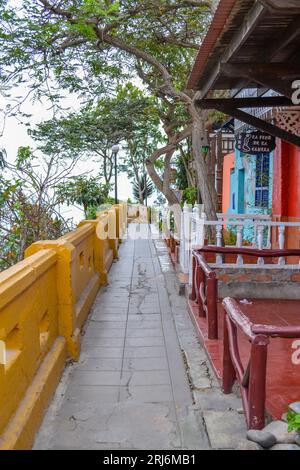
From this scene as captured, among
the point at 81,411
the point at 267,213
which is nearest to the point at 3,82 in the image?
the point at 267,213

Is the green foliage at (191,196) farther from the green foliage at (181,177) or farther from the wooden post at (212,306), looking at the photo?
the wooden post at (212,306)

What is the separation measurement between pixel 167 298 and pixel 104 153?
19456 mm

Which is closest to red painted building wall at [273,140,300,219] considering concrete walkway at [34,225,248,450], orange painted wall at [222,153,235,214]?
concrete walkway at [34,225,248,450]

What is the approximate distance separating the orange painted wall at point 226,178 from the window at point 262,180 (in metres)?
4.49

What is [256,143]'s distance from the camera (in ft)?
32.2

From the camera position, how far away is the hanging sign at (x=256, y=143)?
9.76 metres

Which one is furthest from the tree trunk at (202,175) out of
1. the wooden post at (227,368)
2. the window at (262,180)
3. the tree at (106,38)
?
the wooden post at (227,368)

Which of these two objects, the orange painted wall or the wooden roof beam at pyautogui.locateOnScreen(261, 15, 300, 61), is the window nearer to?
the orange painted wall

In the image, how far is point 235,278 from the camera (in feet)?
25.5

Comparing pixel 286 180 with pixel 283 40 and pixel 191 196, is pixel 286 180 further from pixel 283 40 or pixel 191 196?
pixel 191 196

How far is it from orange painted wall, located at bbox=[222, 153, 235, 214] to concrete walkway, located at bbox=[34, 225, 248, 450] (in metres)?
9.92

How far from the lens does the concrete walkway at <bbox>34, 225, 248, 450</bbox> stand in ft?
11.8
